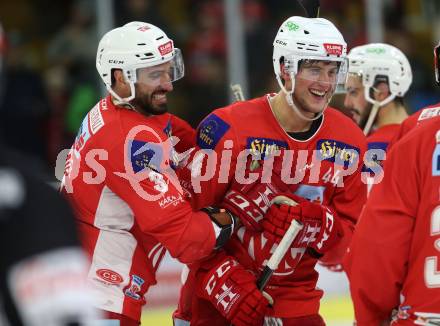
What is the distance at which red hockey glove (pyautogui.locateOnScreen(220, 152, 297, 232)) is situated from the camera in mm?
3475

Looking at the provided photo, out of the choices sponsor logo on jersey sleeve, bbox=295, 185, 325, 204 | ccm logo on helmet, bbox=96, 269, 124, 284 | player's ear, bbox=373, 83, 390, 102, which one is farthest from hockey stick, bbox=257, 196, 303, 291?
player's ear, bbox=373, 83, 390, 102

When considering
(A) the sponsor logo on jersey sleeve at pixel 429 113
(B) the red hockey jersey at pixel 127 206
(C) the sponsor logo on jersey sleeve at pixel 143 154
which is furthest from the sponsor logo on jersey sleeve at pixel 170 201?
(A) the sponsor logo on jersey sleeve at pixel 429 113

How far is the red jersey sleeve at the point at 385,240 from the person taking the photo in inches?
99.7

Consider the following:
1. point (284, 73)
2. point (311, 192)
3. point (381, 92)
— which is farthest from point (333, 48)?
point (381, 92)

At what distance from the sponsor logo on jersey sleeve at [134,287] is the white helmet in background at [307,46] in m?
0.81

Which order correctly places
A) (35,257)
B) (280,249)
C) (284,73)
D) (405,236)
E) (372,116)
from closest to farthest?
1. (35,257)
2. (405,236)
3. (280,249)
4. (284,73)
5. (372,116)

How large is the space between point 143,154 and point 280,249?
561mm

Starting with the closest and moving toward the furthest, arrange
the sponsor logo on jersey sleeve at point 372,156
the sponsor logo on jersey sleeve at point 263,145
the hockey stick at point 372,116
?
the sponsor logo on jersey sleeve at point 263,145 → the sponsor logo on jersey sleeve at point 372,156 → the hockey stick at point 372,116

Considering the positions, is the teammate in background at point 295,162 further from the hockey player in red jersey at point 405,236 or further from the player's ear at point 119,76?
the hockey player in red jersey at point 405,236

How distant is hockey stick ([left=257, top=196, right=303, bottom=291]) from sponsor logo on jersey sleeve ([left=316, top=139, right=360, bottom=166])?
0.24 metres

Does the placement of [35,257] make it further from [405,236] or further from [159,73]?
[159,73]

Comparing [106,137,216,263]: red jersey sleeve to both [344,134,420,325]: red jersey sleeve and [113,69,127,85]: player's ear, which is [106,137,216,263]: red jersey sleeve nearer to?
[113,69,127,85]: player's ear

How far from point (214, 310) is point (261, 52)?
13.0 ft

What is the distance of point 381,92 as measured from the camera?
4.29m
